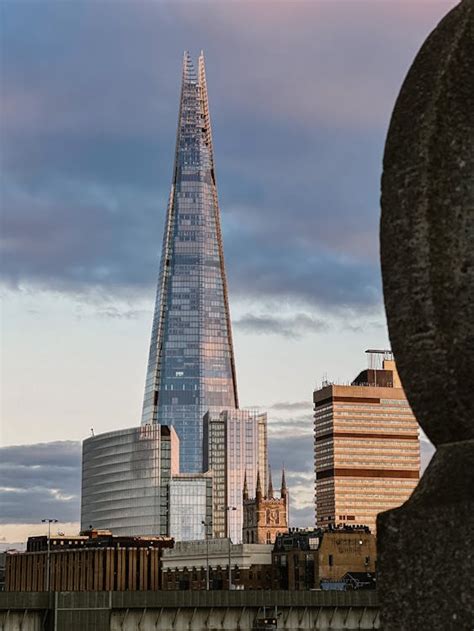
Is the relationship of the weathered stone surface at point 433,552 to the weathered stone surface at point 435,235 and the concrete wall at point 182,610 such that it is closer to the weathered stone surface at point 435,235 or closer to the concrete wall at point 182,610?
the weathered stone surface at point 435,235

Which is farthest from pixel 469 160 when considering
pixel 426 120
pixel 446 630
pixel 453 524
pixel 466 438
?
pixel 446 630

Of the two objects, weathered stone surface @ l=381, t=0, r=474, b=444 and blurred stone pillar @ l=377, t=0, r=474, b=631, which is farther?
weathered stone surface @ l=381, t=0, r=474, b=444

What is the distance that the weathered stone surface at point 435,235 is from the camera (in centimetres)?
1072

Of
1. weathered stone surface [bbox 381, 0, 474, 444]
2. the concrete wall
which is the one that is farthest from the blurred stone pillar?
the concrete wall

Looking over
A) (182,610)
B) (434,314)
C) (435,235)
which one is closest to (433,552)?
(434,314)

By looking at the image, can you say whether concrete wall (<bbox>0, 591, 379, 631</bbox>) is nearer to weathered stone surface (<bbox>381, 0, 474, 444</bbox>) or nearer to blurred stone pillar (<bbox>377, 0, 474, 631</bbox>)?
blurred stone pillar (<bbox>377, 0, 474, 631</bbox>)

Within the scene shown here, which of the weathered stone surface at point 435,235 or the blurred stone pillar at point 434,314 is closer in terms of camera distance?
the blurred stone pillar at point 434,314

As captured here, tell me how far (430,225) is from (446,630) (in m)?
3.45

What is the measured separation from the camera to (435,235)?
10.8 metres

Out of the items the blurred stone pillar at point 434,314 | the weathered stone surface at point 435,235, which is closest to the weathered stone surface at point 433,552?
the blurred stone pillar at point 434,314

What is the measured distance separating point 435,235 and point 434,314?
→ 691mm

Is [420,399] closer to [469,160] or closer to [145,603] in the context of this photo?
[469,160]

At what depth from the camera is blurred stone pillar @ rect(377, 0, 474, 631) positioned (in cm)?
1047

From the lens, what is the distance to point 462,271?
420 inches
